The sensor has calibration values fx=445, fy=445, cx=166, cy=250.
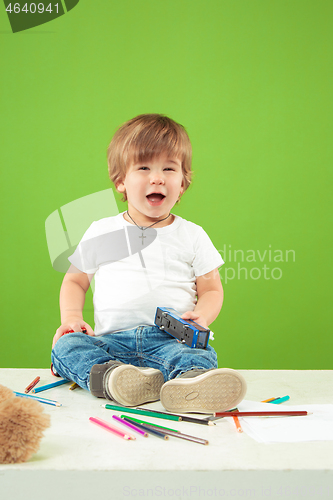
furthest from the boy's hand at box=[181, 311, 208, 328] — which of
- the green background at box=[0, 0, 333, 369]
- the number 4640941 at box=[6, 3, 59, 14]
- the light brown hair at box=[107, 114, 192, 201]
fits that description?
the number 4640941 at box=[6, 3, 59, 14]

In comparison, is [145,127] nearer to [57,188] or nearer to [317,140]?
[57,188]

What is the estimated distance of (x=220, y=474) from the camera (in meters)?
0.48

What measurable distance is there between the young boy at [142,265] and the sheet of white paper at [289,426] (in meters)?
0.19

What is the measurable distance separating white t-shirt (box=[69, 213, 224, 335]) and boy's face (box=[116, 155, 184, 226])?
61mm

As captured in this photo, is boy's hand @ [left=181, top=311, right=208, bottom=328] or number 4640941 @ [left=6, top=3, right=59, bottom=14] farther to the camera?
number 4640941 @ [left=6, top=3, right=59, bottom=14]

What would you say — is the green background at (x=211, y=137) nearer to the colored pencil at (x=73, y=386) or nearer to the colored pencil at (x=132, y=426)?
the colored pencil at (x=73, y=386)

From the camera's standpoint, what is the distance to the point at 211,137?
183 cm

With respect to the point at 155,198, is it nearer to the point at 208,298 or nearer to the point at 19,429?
the point at 208,298

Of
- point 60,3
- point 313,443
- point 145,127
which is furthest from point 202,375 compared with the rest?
point 60,3

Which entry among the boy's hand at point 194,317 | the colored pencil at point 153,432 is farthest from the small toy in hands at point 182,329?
the colored pencil at point 153,432

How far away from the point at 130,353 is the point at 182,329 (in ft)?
0.50

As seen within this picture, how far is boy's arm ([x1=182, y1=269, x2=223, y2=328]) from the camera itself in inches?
39.2

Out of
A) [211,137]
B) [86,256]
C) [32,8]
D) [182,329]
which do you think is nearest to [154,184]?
[86,256]

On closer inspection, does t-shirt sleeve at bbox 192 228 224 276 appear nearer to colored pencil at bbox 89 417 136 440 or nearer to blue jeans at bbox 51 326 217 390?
blue jeans at bbox 51 326 217 390
